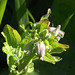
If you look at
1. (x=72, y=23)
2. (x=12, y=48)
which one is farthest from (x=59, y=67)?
(x=12, y=48)

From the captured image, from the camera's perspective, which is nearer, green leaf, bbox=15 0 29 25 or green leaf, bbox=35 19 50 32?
green leaf, bbox=35 19 50 32

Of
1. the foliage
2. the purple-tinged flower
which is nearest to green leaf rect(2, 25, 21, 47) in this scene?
the foliage

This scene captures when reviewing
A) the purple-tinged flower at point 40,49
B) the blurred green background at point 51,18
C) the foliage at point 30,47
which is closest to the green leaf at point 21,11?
the blurred green background at point 51,18

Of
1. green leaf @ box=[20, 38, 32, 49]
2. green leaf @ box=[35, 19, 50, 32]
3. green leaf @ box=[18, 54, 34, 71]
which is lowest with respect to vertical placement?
green leaf @ box=[18, 54, 34, 71]

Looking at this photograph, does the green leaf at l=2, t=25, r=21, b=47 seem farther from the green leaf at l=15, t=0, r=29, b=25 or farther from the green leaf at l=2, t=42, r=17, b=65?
the green leaf at l=15, t=0, r=29, b=25

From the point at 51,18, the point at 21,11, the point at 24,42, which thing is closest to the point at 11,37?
the point at 24,42

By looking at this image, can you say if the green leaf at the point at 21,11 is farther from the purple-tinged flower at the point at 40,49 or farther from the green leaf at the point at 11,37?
the purple-tinged flower at the point at 40,49

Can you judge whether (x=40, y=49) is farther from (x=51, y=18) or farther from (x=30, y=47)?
(x=51, y=18)
